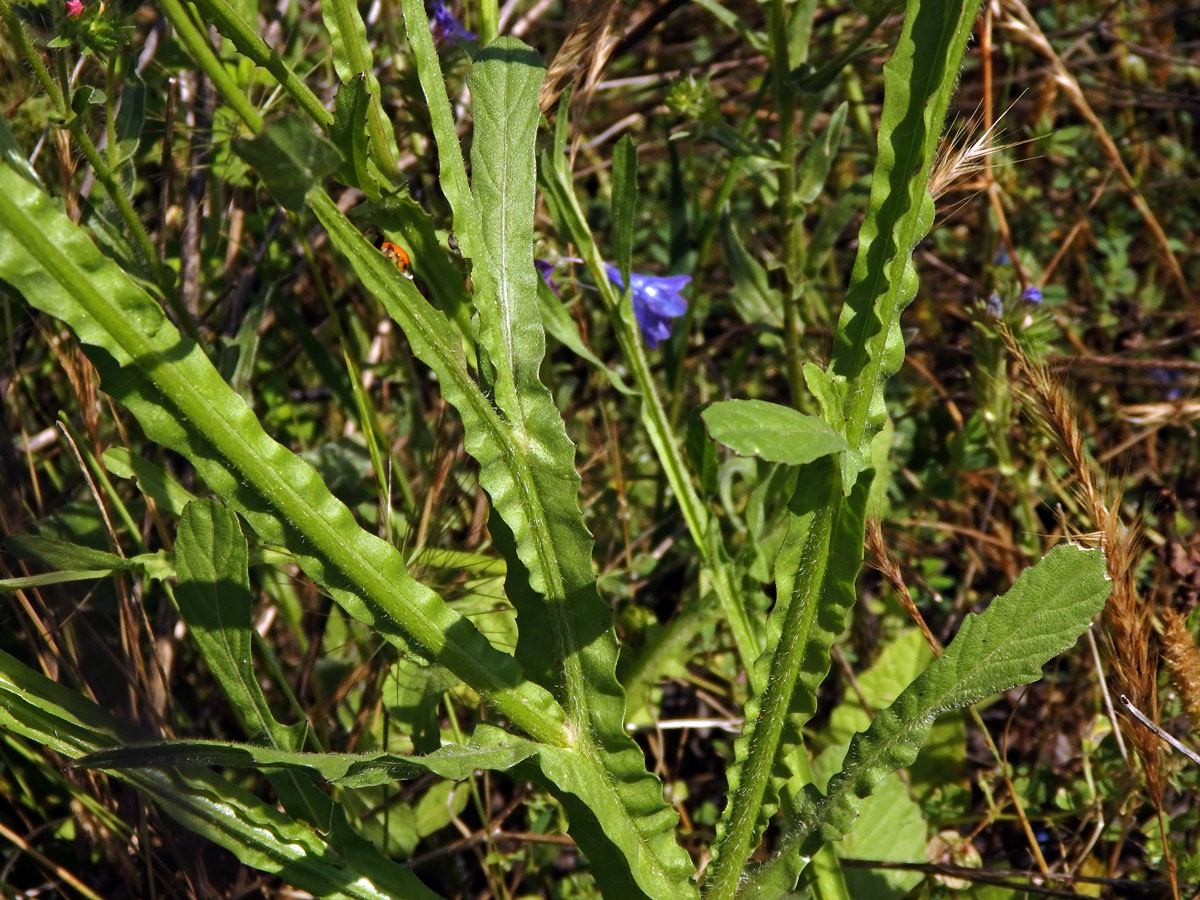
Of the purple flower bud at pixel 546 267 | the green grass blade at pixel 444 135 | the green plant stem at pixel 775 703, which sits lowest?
the green plant stem at pixel 775 703

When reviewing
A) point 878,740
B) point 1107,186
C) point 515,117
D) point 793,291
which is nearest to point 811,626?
point 878,740

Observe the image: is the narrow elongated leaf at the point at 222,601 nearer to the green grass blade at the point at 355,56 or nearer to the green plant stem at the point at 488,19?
the green grass blade at the point at 355,56

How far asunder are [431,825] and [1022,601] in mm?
955

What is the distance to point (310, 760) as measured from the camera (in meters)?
0.95

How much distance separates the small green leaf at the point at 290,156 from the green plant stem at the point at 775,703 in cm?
56

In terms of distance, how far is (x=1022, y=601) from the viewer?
3.47ft

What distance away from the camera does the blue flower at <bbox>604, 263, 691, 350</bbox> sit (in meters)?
1.77

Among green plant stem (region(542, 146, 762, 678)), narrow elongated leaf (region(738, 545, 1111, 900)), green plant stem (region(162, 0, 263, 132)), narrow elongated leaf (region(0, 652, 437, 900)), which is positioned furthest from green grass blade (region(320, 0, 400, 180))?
narrow elongated leaf (region(738, 545, 1111, 900))

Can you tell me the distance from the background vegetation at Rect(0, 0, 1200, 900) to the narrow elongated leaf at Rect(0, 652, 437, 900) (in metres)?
0.03

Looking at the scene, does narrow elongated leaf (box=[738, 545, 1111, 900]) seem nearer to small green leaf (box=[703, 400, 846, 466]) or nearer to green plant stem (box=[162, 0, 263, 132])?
small green leaf (box=[703, 400, 846, 466])

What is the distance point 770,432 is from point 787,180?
35.5 inches

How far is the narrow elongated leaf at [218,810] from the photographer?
1115 mm

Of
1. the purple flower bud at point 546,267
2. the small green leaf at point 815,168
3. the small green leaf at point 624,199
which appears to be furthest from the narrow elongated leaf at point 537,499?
the small green leaf at point 815,168

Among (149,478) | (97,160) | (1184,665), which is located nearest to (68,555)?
(149,478)
